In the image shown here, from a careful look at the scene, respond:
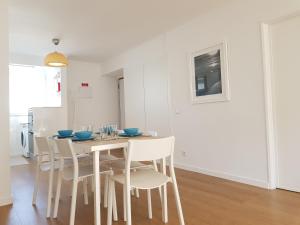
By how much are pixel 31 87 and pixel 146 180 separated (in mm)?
5461

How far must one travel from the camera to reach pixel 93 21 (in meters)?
3.58

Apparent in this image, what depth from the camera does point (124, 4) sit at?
10.1 ft

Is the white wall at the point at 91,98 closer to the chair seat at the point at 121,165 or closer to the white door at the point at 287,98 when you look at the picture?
the chair seat at the point at 121,165

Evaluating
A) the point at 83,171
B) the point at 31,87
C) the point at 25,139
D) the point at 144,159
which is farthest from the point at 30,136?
the point at 144,159

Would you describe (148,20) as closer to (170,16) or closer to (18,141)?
(170,16)

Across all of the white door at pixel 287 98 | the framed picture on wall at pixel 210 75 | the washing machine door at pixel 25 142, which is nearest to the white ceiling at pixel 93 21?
the framed picture on wall at pixel 210 75

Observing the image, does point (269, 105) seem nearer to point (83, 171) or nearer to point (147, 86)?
point (83, 171)

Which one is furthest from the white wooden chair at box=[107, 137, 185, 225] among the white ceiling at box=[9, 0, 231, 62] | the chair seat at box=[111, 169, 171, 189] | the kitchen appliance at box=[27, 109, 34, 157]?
the kitchen appliance at box=[27, 109, 34, 157]

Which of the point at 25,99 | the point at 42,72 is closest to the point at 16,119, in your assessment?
the point at 25,99

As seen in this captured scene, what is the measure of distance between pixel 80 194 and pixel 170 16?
284 centimetres

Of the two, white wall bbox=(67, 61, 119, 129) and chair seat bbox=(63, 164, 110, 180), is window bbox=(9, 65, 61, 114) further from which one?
chair seat bbox=(63, 164, 110, 180)

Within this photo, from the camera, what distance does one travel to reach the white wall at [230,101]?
9.19 ft

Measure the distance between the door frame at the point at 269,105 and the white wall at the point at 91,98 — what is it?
4.20m

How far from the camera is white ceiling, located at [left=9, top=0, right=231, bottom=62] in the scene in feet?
10.0
